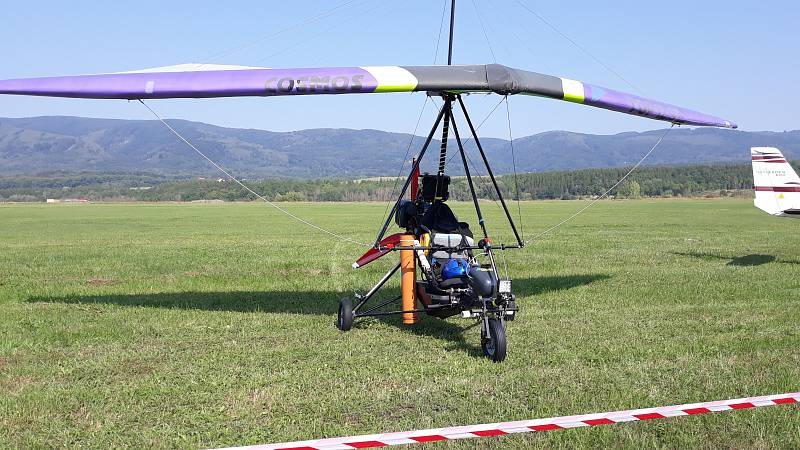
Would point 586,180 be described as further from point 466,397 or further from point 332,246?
point 466,397

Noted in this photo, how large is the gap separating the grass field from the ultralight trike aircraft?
0.45 m

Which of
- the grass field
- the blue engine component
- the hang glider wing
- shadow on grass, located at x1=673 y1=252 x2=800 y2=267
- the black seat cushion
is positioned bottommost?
shadow on grass, located at x1=673 y1=252 x2=800 y2=267

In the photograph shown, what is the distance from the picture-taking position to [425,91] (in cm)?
864

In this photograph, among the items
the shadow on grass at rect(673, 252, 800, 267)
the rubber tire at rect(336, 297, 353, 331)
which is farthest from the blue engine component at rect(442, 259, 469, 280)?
the shadow on grass at rect(673, 252, 800, 267)

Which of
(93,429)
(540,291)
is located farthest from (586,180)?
(93,429)

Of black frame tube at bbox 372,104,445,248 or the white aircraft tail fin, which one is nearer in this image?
black frame tube at bbox 372,104,445,248

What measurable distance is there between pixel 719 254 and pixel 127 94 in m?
15.9

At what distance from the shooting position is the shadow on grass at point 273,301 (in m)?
9.78

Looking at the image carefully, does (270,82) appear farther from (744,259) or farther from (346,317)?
(744,259)

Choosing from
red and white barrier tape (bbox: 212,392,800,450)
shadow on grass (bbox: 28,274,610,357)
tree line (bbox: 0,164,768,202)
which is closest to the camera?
red and white barrier tape (bbox: 212,392,800,450)

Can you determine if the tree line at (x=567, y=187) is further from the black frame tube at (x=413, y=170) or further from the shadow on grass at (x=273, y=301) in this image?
the black frame tube at (x=413, y=170)

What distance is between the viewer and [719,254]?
19344mm

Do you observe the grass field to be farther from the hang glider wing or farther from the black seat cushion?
the hang glider wing

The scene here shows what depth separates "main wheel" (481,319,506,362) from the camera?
24.4 ft
